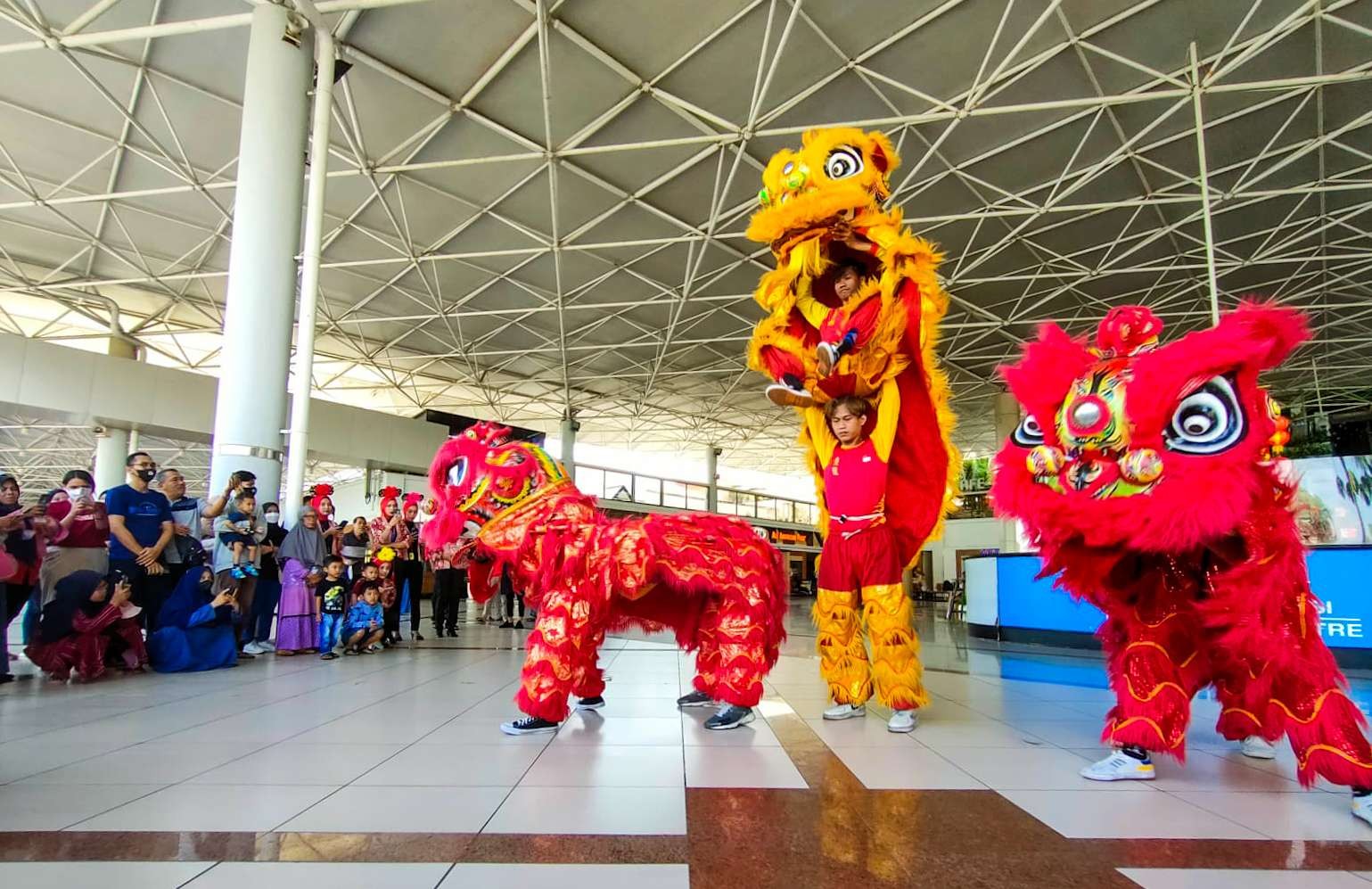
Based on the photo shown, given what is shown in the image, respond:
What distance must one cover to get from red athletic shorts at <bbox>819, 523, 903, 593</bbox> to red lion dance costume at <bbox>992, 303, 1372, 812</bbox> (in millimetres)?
716

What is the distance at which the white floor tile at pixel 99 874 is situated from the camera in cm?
150

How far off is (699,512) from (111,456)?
516 inches

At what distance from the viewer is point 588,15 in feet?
25.5

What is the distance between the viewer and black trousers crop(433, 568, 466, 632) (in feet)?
25.6

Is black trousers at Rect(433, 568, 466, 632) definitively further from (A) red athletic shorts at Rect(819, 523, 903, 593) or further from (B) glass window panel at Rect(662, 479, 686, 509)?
(B) glass window panel at Rect(662, 479, 686, 509)

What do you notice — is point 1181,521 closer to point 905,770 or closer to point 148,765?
point 905,770

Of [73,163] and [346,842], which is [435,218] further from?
[346,842]

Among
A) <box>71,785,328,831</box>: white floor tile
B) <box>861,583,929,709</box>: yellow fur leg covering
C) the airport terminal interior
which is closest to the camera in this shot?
<box>71,785,328,831</box>: white floor tile

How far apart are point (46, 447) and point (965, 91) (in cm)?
2881

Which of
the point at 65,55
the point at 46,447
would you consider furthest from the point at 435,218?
the point at 46,447

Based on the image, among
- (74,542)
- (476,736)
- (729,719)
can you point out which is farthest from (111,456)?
(729,719)

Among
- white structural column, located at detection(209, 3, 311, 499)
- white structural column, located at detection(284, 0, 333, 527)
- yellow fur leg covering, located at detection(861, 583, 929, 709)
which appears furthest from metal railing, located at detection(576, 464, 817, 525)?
yellow fur leg covering, located at detection(861, 583, 929, 709)

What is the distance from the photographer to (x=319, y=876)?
1562 millimetres

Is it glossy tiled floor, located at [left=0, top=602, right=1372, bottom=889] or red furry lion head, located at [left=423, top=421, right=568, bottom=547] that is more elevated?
red furry lion head, located at [left=423, top=421, right=568, bottom=547]
